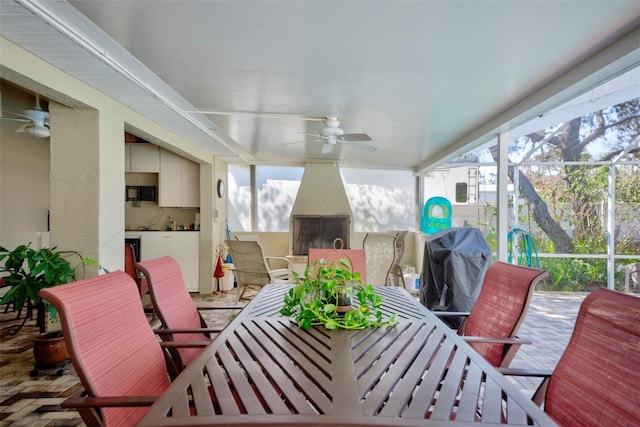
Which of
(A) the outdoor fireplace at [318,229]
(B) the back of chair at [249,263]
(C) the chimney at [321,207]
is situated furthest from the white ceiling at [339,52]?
(A) the outdoor fireplace at [318,229]

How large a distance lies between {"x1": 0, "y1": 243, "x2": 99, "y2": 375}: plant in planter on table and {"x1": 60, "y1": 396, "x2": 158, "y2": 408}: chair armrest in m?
1.86

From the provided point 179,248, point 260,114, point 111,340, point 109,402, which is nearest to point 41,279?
point 111,340

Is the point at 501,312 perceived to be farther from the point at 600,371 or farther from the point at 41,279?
the point at 41,279

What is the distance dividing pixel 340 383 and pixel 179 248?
5.06 m

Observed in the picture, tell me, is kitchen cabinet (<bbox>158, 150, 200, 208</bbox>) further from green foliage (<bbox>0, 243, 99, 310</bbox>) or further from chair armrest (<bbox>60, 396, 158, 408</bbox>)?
chair armrest (<bbox>60, 396, 158, 408</bbox>)

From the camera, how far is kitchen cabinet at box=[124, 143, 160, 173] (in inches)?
216

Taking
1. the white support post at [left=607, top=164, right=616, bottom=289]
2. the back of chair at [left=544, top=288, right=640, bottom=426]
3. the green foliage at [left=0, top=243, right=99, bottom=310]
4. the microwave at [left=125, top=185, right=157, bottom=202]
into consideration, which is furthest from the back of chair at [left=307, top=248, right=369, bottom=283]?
the white support post at [left=607, top=164, right=616, bottom=289]

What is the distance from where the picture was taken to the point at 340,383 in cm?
104

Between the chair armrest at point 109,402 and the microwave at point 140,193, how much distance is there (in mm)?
5194

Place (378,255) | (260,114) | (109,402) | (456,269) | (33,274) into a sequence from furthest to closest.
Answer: (378,255), (260,114), (456,269), (33,274), (109,402)

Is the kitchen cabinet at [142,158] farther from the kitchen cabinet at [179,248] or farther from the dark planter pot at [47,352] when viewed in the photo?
the dark planter pot at [47,352]

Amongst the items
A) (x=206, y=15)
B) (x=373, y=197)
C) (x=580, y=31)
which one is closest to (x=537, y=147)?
(x=373, y=197)

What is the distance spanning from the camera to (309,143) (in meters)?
5.11

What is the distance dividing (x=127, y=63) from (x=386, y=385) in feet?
8.45
